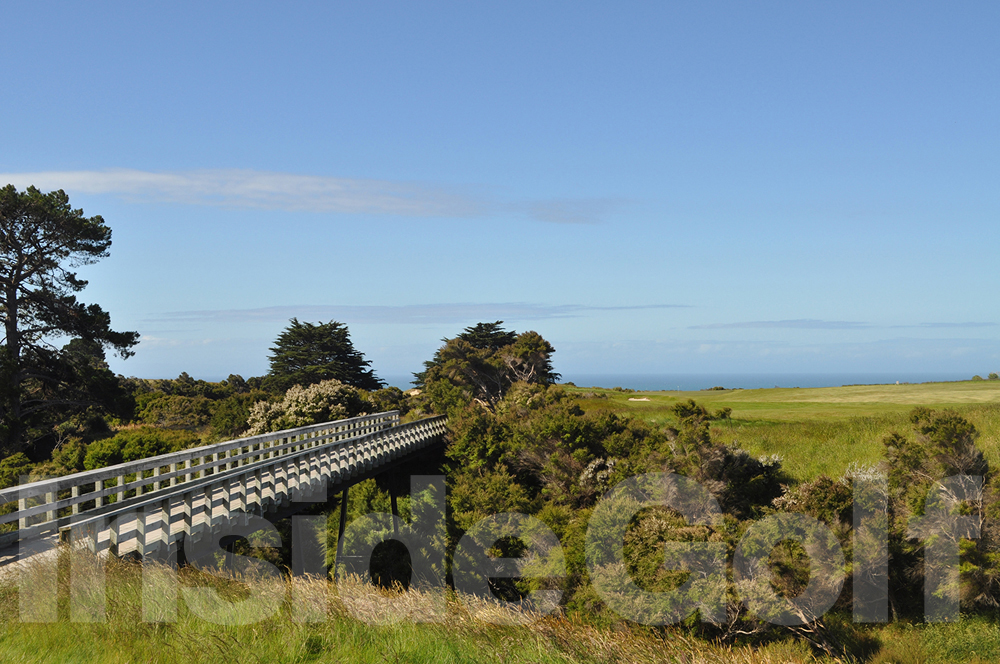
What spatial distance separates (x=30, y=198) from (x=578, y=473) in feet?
92.8

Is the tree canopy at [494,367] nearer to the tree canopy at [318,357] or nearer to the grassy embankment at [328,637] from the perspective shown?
the tree canopy at [318,357]

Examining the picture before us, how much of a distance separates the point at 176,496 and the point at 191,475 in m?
6.42

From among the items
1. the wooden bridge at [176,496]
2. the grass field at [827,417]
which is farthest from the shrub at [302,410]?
the grass field at [827,417]

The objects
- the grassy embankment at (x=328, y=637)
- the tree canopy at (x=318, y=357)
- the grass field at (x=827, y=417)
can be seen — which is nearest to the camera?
the grassy embankment at (x=328, y=637)

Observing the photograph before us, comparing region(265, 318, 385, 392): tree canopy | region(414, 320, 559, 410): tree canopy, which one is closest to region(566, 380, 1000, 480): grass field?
region(414, 320, 559, 410): tree canopy

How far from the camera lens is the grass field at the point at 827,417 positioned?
87.4 ft

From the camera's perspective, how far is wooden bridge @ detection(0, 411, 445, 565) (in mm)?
9797

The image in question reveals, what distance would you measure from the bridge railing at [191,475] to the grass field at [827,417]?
12.4m

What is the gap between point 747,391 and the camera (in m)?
45.4

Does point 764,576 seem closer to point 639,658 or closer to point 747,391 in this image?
point 639,658

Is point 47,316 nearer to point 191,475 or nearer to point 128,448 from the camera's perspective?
point 128,448

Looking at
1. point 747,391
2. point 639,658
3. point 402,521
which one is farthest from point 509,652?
point 747,391

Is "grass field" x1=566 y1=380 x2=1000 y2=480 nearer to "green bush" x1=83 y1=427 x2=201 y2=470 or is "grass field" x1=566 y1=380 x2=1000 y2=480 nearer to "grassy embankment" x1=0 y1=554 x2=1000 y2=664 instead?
"grassy embankment" x1=0 y1=554 x2=1000 y2=664

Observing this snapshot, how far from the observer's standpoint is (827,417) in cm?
3139
